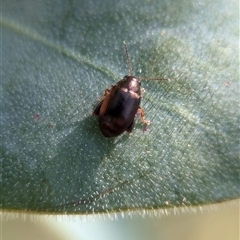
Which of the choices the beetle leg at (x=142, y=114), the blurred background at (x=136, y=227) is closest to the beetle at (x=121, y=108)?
the beetle leg at (x=142, y=114)

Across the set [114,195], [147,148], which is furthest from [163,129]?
[114,195]

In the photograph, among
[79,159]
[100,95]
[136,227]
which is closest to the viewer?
[79,159]

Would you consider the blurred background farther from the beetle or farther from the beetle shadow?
the beetle

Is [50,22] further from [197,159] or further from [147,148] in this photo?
[197,159]

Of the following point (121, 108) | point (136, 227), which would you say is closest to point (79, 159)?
point (121, 108)

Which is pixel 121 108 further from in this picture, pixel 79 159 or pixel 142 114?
pixel 79 159

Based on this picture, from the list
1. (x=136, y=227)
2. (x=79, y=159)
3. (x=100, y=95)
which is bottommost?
(x=136, y=227)

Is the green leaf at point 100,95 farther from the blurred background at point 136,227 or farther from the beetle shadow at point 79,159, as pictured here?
the blurred background at point 136,227

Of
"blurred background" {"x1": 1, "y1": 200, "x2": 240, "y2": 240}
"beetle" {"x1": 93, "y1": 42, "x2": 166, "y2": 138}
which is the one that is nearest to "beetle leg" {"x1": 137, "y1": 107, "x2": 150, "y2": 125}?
"beetle" {"x1": 93, "y1": 42, "x2": 166, "y2": 138}
